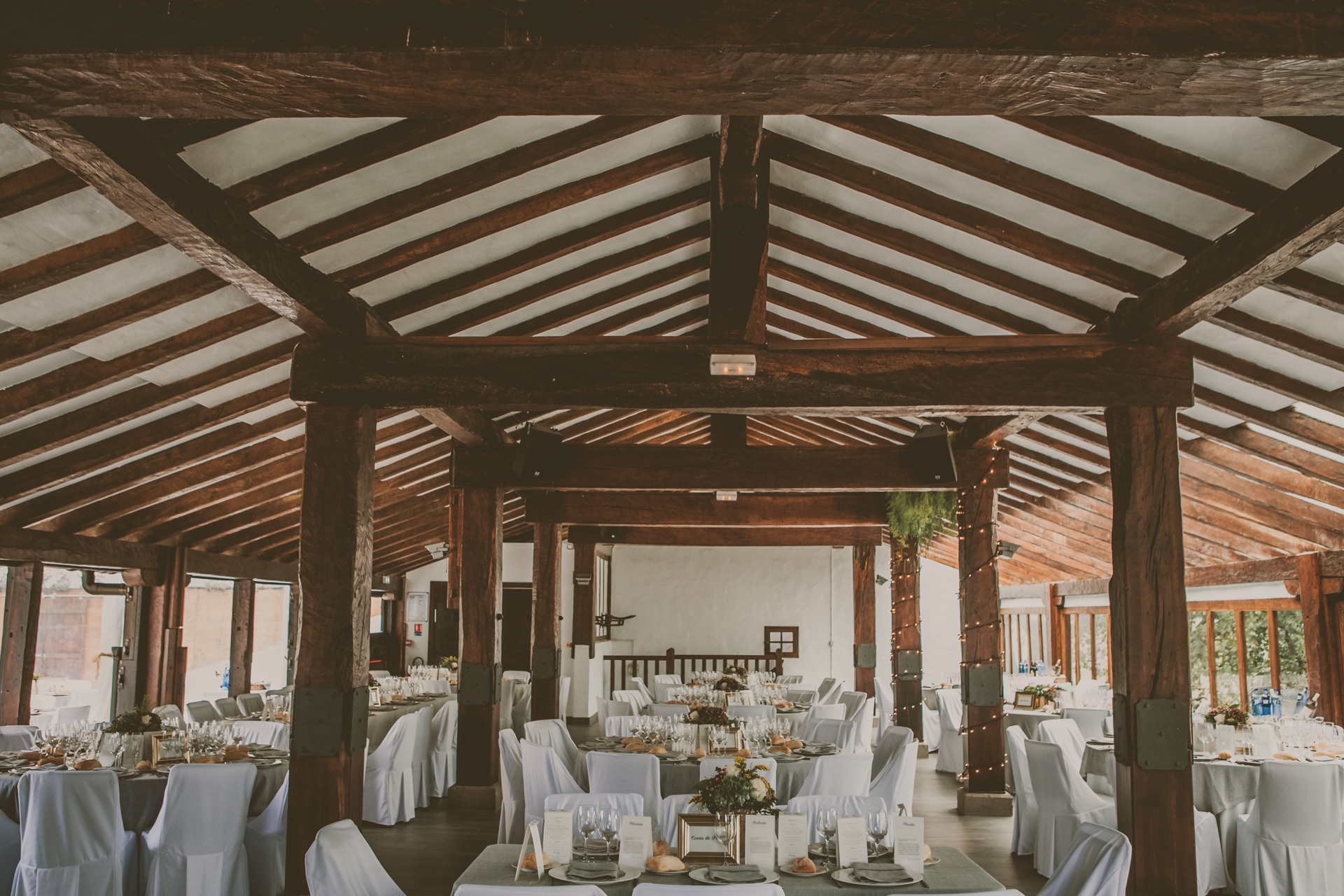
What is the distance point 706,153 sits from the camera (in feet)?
16.9

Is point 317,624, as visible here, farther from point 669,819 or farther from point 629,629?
point 629,629

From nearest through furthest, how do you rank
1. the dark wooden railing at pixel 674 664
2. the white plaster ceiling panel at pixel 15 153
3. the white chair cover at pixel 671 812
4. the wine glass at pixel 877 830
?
the white plaster ceiling panel at pixel 15 153, the wine glass at pixel 877 830, the white chair cover at pixel 671 812, the dark wooden railing at pixel 674 664

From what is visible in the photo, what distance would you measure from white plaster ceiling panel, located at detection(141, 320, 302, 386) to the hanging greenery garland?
20.5 feet

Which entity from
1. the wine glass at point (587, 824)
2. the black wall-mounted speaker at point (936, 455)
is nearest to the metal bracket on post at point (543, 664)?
the black wall-mounted speaker at point (936, 455)

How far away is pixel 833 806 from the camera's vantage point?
3.90 meters

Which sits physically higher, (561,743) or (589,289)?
(589,289)

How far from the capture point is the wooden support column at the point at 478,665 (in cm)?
802

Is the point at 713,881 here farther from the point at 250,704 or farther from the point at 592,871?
the point at 250,704

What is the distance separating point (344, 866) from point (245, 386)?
4952mm

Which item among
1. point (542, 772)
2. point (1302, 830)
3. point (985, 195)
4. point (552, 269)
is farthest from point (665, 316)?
point (1302, 830)

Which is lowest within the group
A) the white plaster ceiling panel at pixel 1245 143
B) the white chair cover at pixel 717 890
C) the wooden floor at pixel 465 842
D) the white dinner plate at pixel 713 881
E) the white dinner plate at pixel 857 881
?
the wooden floor at pixel 465 842

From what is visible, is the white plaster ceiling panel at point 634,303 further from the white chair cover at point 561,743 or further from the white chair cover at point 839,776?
the white chair cover at point 839,776

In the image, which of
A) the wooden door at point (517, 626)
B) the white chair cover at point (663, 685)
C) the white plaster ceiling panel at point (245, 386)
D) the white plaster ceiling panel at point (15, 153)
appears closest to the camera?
the white plaster ceiling panel at point (15, 153)

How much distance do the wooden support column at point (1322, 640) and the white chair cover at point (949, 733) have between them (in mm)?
3242
